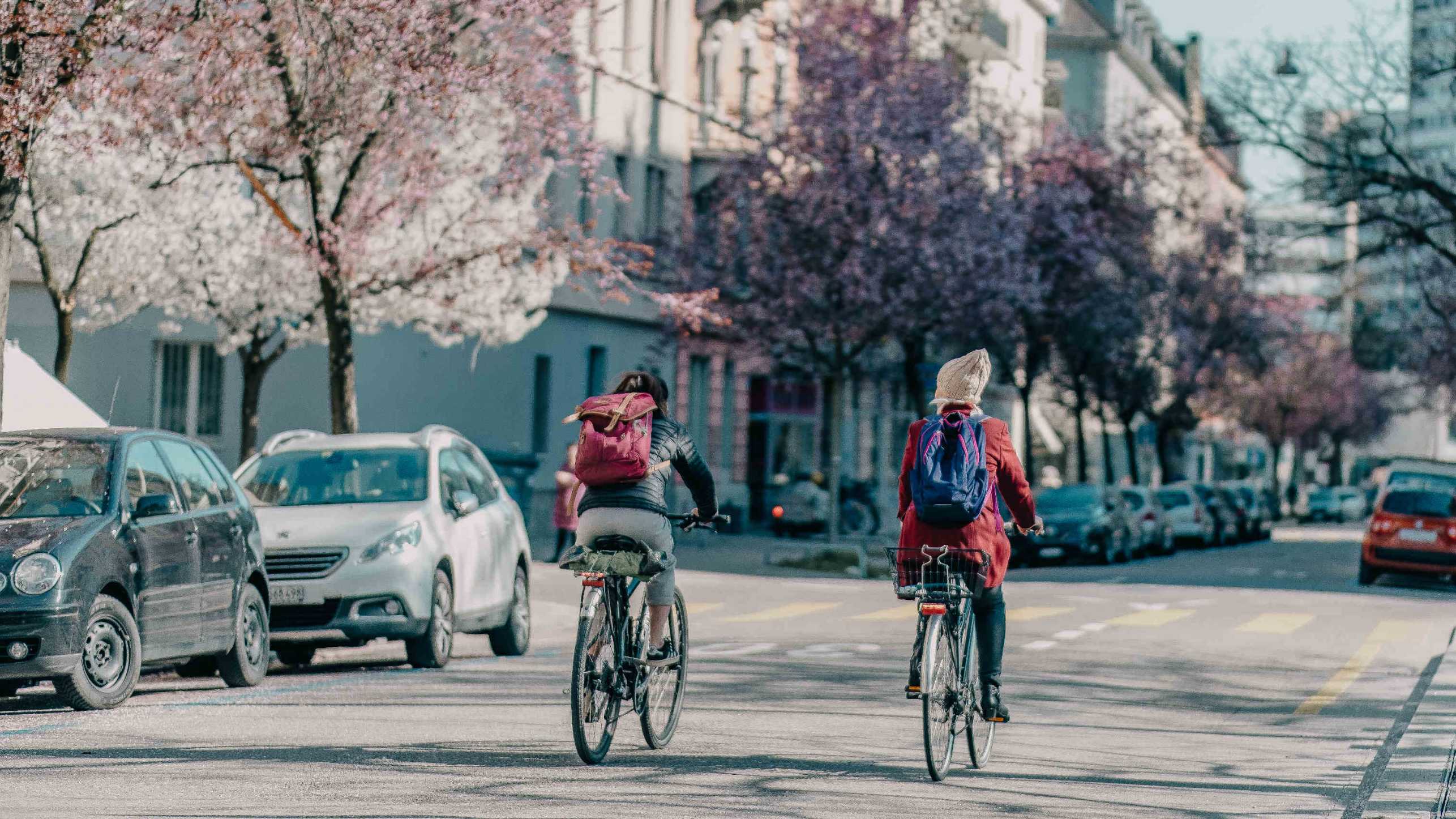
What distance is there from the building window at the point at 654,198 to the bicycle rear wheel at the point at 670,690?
3078 cm

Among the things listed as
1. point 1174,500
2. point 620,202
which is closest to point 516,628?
point 620,202

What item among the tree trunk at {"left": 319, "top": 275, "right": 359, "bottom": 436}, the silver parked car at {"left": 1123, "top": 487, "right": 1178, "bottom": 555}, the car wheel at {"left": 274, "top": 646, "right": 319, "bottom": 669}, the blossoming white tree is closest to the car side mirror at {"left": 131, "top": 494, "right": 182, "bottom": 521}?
the car wheel at {"left": 274, "top": 646, "right": 319, "bottom": 669}

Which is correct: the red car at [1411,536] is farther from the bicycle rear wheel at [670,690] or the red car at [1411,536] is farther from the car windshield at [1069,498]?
the bicycle rear wheel at [670,690]

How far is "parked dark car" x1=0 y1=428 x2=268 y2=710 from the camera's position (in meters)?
11.5

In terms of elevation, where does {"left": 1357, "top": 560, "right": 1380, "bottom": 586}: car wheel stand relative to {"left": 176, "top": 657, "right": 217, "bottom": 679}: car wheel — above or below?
above

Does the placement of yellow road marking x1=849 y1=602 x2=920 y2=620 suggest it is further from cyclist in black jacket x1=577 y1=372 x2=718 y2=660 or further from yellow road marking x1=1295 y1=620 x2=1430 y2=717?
cyclist in black jacket x1=577 y1=372 x2=718 y2=660

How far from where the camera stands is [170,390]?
33312 mm

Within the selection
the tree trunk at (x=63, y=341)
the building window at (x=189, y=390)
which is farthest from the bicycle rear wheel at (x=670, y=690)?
the building window at (x=189, y=390)

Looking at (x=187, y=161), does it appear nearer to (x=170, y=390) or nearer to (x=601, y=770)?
(x=170, y=390)

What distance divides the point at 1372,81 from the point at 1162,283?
24.0 m

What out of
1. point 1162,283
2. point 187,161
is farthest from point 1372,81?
point 1162,283

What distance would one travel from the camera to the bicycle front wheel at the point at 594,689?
948cm

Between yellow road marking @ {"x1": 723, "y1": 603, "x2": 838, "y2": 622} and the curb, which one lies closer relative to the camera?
the curb

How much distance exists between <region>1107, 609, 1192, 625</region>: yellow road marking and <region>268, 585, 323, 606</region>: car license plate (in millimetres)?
9082
